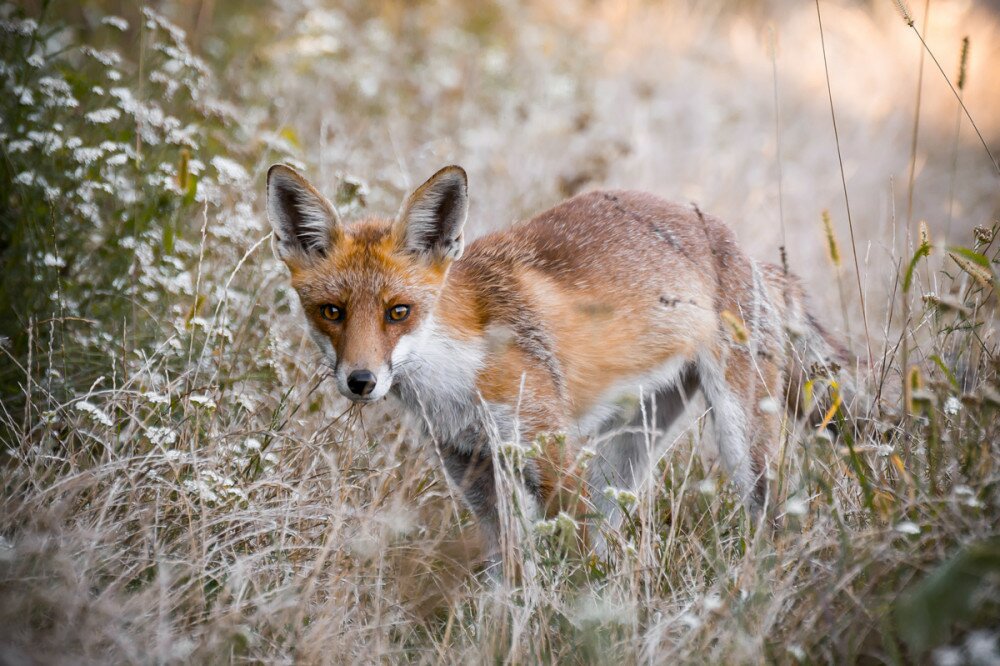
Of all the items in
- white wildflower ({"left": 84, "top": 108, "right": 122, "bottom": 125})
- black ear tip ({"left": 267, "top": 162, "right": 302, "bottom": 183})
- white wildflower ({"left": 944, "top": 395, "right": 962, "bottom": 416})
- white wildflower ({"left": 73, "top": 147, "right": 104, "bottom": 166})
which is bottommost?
white wildflower ({"left": 944, "top": 395, "right": 962, "bottom": 416})

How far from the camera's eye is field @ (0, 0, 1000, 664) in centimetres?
266

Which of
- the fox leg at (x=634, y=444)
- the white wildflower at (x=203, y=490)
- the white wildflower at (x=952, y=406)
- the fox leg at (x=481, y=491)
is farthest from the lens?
the fox leg at (x=634, y=444)

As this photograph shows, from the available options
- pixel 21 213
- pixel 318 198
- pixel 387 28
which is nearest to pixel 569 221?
pixel 318 198

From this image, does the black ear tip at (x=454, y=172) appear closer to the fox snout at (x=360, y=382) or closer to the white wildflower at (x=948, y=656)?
the fox snout at (x=360, y=382)

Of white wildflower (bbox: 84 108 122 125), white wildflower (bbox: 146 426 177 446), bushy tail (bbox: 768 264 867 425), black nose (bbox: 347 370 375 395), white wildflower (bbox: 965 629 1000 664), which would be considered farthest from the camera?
bushy tail (bbox: 768 264 867 425)

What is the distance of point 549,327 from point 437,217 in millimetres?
805

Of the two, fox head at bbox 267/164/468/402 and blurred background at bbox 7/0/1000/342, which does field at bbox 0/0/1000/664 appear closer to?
blurred background at bbox 7/0/1000/342

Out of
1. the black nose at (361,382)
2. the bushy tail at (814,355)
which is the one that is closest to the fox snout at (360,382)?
the black nose at (361,382)

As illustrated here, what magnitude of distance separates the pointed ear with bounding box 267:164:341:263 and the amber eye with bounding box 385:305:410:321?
1.62 ft

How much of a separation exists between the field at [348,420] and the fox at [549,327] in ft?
0.87

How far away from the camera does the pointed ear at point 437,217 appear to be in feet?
12.3

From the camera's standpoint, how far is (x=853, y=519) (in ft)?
10.3

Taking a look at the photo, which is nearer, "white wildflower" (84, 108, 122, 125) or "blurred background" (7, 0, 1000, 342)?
"white wildflower" (84, 108, 122, 125)

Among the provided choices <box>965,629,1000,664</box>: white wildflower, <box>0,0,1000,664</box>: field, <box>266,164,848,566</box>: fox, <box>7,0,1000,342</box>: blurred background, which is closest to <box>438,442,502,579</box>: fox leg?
<box>266,164,848,566</box>: fox
